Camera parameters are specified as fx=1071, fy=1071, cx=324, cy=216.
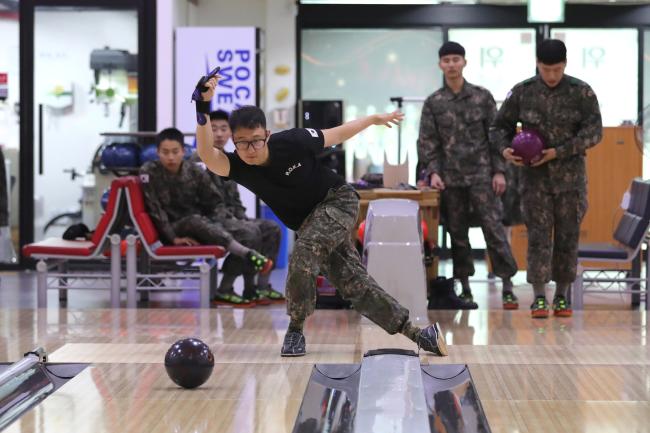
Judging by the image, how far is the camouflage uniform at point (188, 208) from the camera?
7293 mm

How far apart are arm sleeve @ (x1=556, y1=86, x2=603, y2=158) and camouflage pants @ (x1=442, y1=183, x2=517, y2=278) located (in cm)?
81

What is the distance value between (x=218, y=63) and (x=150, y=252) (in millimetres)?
3788

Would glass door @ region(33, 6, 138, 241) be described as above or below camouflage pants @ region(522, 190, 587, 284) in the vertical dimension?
above

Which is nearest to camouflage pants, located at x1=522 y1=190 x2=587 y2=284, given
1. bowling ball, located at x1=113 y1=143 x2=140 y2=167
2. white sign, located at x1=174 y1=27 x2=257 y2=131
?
bowling ball, located at x1=113 y1=143 x2=140 y2=167

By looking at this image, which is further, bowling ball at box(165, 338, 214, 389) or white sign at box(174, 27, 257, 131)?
white sign at box(174, 27, 257, 131)

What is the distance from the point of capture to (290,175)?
4.78m

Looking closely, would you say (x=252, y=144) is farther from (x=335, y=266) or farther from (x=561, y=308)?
(x=561, y=308)

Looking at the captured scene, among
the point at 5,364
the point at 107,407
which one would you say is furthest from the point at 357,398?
the point at 5,364

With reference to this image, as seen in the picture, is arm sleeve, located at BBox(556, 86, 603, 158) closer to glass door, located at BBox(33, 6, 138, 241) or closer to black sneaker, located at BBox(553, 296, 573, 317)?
black sneaker, located at BBox(553, 296, 573, 317)

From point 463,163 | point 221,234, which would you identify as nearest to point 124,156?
point 221,234

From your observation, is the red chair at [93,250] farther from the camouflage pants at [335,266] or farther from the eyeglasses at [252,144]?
the eyeglasses at [252,144]

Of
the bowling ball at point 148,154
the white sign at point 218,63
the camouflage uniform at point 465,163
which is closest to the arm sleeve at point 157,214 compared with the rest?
the bowling ball at point 148,154

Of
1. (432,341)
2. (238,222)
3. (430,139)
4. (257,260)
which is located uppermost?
(430,139)

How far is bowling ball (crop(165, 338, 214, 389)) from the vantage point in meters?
4.11
